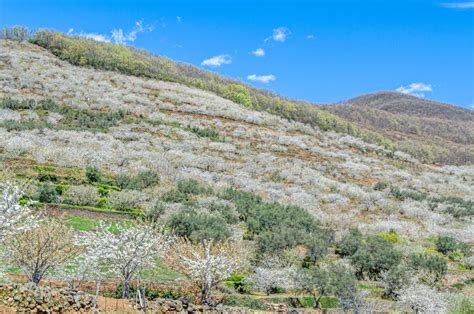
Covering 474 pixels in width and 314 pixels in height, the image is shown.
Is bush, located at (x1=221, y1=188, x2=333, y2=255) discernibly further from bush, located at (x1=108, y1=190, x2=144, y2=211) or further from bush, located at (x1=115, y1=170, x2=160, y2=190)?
bush, located at (x1=108, y1=190, x2=144, y2=211)

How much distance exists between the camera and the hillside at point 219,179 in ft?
115

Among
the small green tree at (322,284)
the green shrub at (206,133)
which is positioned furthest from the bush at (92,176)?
the green shrub at (206,133)

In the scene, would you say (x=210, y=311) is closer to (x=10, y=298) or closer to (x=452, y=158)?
(x=10, y=298)

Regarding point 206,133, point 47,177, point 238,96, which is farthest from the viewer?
point 238,96

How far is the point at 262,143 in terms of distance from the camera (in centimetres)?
8644

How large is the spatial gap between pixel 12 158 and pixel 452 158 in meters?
118

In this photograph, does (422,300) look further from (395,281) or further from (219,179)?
(219,179)

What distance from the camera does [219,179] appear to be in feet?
196

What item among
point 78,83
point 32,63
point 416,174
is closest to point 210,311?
point 416,174

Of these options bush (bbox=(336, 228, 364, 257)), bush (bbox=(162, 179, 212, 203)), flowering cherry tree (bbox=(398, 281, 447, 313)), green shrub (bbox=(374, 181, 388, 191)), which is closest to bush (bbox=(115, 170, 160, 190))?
bush (bbox=(162, 179, 212, 203))

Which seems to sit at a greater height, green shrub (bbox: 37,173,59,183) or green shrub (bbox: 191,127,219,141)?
green shrub (bbox: 191,127,219,141)

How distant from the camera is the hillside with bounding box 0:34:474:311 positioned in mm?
35156

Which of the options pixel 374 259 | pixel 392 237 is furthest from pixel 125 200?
pixel 392 237

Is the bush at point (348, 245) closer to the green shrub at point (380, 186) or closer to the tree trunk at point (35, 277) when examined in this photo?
the tree trunk at point (35, 277)
